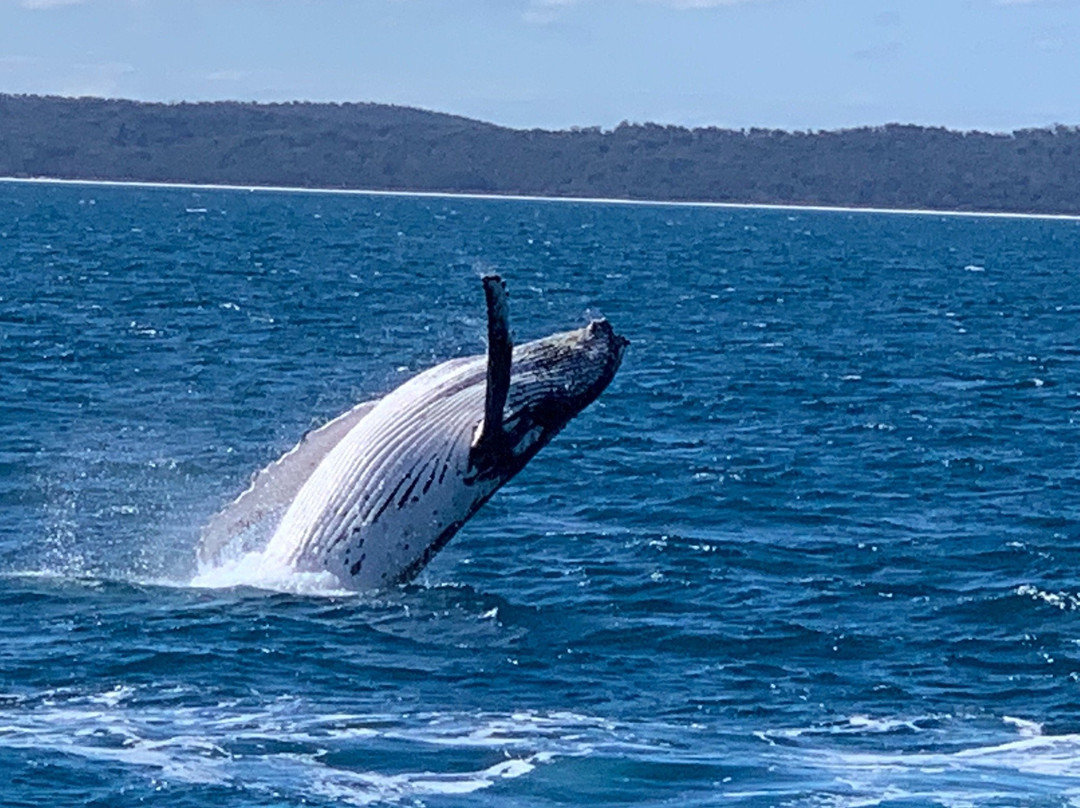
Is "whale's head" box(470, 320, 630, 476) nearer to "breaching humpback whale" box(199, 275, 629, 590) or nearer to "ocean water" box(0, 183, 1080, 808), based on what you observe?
"breaching humpback whale" box(199, 275, 629, 590)

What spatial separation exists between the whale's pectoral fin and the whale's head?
16 centimetres

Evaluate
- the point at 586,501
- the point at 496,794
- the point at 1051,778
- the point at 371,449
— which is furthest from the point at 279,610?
the point at 586,501

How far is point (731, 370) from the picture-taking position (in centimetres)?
3684

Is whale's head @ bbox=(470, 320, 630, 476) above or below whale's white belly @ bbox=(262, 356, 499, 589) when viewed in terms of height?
above

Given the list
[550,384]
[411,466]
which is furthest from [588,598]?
[411,466]

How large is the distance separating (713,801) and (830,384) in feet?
78.1

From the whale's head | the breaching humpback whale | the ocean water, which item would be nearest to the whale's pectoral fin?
the breaching humpback whale

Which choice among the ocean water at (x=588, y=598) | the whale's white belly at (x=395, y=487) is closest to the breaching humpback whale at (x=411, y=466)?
the whale's white belly at (x=395, y=487)

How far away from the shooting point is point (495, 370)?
14055mm

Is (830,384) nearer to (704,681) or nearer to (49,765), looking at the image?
(704,681)

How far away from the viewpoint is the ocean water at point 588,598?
1208cm

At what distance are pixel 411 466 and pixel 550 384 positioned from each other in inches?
50.1

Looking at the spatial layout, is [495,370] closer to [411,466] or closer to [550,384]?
[411,466]

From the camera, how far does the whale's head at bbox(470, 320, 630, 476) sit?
598 inches
